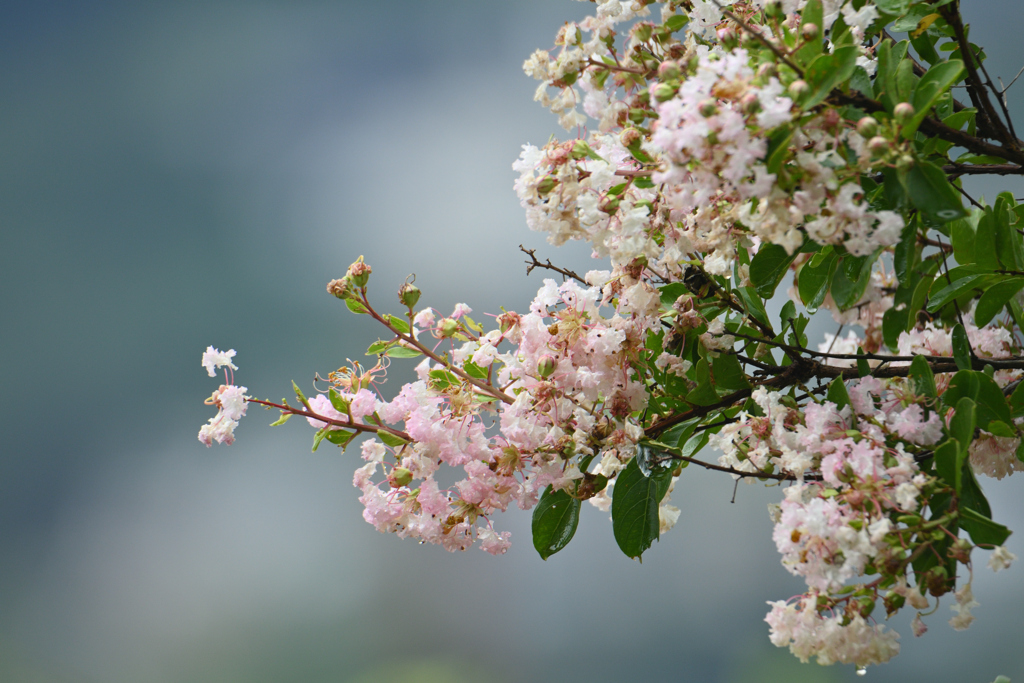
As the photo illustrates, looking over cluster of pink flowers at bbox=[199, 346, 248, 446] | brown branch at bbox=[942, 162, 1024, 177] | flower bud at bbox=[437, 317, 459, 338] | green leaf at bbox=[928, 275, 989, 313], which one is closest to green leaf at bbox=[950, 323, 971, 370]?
green leaf at bbox=[928, 275, 989, 313]

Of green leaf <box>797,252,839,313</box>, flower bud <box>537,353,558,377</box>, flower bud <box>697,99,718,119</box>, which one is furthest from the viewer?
green leaf <box>797,252,839,313</box>

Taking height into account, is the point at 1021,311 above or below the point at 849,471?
above

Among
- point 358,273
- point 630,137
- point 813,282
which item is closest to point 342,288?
point 358,273

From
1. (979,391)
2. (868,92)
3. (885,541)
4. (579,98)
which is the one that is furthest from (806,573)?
(579,98)

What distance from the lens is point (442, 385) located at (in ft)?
2.61

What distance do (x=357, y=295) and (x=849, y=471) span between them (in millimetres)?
477

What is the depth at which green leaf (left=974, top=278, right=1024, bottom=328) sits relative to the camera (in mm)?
752

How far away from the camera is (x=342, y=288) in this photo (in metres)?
0.73

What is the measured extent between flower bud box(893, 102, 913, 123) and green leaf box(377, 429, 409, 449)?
1.81 feet

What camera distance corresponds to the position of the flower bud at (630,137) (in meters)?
0.61

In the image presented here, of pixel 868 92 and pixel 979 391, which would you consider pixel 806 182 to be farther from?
pixel 979 391

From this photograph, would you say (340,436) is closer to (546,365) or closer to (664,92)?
(546,365)

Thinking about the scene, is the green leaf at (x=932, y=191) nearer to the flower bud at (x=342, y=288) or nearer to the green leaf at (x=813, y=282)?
the green leaf at (x=813, y=282)

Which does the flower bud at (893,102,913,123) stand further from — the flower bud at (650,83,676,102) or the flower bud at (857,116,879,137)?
the flower bud at (650,83,676,102)
